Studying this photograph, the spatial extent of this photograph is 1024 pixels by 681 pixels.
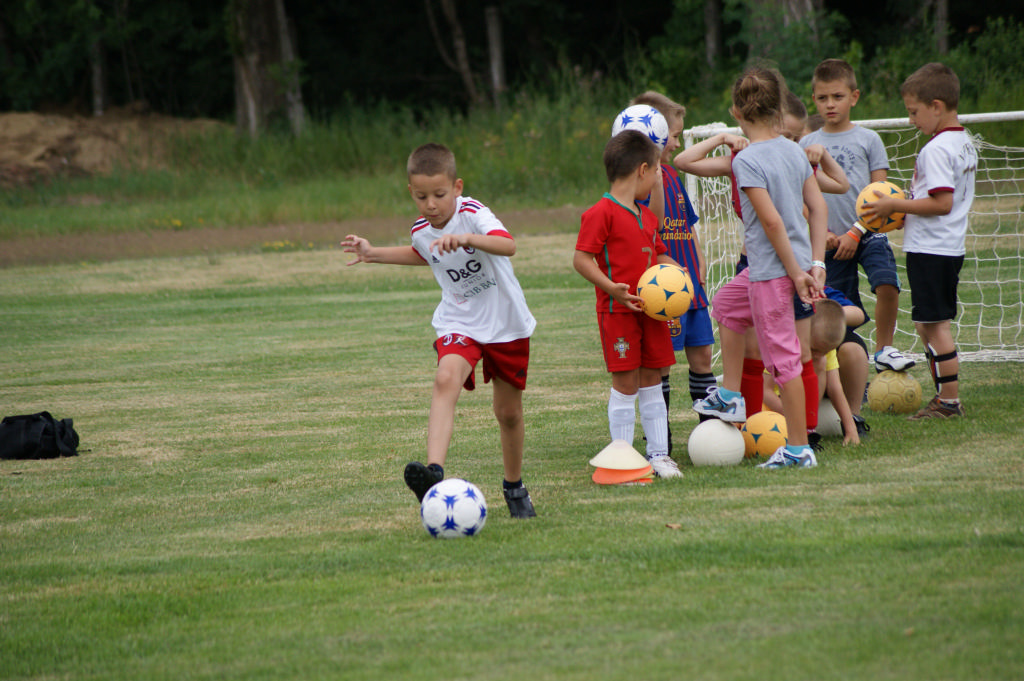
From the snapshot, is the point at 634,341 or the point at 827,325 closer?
the point at 634,341

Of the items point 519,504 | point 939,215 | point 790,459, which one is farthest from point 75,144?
point 790,459

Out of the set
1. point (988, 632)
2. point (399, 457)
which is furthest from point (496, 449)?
point (988, 632)

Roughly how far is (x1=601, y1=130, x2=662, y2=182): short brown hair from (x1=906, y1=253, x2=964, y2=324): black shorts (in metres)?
2.20

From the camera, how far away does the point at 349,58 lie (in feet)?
114

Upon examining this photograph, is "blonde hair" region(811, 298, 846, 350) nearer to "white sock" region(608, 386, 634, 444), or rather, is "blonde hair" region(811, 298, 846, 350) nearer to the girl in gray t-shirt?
the girl in gray t-shirt

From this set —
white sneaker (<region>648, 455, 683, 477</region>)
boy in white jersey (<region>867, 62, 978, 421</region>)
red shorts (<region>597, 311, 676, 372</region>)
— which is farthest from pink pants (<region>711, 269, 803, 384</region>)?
boy in white jersey (<region>867, 62, 978, 421</region>)

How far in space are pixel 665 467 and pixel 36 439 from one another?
157 inches

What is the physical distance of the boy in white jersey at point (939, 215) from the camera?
6.40m

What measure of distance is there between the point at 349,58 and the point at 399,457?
30.5m

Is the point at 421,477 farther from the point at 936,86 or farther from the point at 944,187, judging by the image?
the point at 936,86

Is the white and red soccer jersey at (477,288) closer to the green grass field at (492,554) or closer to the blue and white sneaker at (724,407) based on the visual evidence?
the green grass field at (492,554)

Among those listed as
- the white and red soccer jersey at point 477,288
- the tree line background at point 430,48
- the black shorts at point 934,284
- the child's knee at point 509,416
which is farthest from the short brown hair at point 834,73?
the tree line background at point 430,48

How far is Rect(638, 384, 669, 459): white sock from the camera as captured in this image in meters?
5.62

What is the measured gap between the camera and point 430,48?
3516 cm
